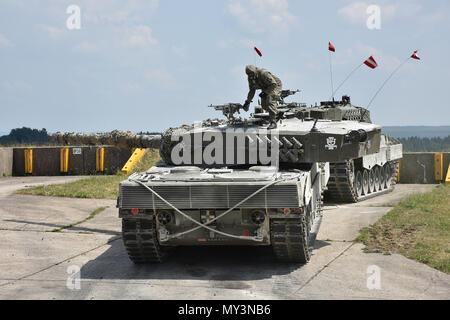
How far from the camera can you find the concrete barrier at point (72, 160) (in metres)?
25.8

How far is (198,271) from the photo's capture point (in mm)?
9828

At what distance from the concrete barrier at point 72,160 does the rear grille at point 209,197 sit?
16.1 metres

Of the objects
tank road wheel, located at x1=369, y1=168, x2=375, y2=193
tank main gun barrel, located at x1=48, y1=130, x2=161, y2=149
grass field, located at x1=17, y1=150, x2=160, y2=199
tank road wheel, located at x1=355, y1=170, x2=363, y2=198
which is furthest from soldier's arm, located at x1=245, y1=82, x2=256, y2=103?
tank road wheel, located at x1=369, y1=168, x2=375, y2=193

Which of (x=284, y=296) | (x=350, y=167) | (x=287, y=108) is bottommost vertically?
(x=284, y=296)

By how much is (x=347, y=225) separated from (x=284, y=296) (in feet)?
18.4

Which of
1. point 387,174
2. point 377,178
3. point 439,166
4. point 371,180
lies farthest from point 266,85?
point 439,166

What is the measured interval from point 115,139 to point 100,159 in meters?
11.5

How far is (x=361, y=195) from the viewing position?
18672mm

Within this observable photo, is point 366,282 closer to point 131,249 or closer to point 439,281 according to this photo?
point 439,281

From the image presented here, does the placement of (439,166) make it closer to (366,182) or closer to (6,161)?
(366,182)

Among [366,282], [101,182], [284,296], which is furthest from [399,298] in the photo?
[101,182]

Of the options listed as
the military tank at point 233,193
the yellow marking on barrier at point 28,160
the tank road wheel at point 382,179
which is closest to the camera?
the military tank at point 233,193

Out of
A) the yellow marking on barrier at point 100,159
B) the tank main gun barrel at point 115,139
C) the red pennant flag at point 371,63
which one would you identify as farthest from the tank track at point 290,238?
the yellow marking on barrier at point 100,159

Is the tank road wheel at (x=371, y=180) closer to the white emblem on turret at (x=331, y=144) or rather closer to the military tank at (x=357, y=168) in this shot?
the military tank at (x=357, y=168)
